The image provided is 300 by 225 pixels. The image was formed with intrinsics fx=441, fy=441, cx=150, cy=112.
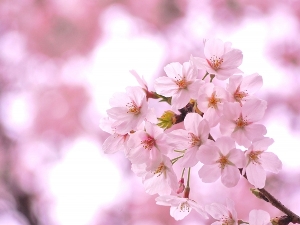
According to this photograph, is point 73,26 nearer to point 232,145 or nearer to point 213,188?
point 213,188

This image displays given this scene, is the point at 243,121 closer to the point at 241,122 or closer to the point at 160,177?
the point at 241,122

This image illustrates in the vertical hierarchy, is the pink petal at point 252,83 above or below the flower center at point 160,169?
above

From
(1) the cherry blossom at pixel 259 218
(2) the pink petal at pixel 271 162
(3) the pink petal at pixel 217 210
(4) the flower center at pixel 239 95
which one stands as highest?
(4) the flower center at pixel 239 95

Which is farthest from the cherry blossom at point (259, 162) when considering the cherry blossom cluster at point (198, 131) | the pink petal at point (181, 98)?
the pink petal at point (181, 98)

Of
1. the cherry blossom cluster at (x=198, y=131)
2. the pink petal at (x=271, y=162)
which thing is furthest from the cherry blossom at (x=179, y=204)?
the pink petal at (x=271, y=162)

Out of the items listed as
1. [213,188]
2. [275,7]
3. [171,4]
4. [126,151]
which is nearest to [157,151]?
[126,151]

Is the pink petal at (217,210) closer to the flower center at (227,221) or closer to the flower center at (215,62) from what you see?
the flower center at (227,221)
